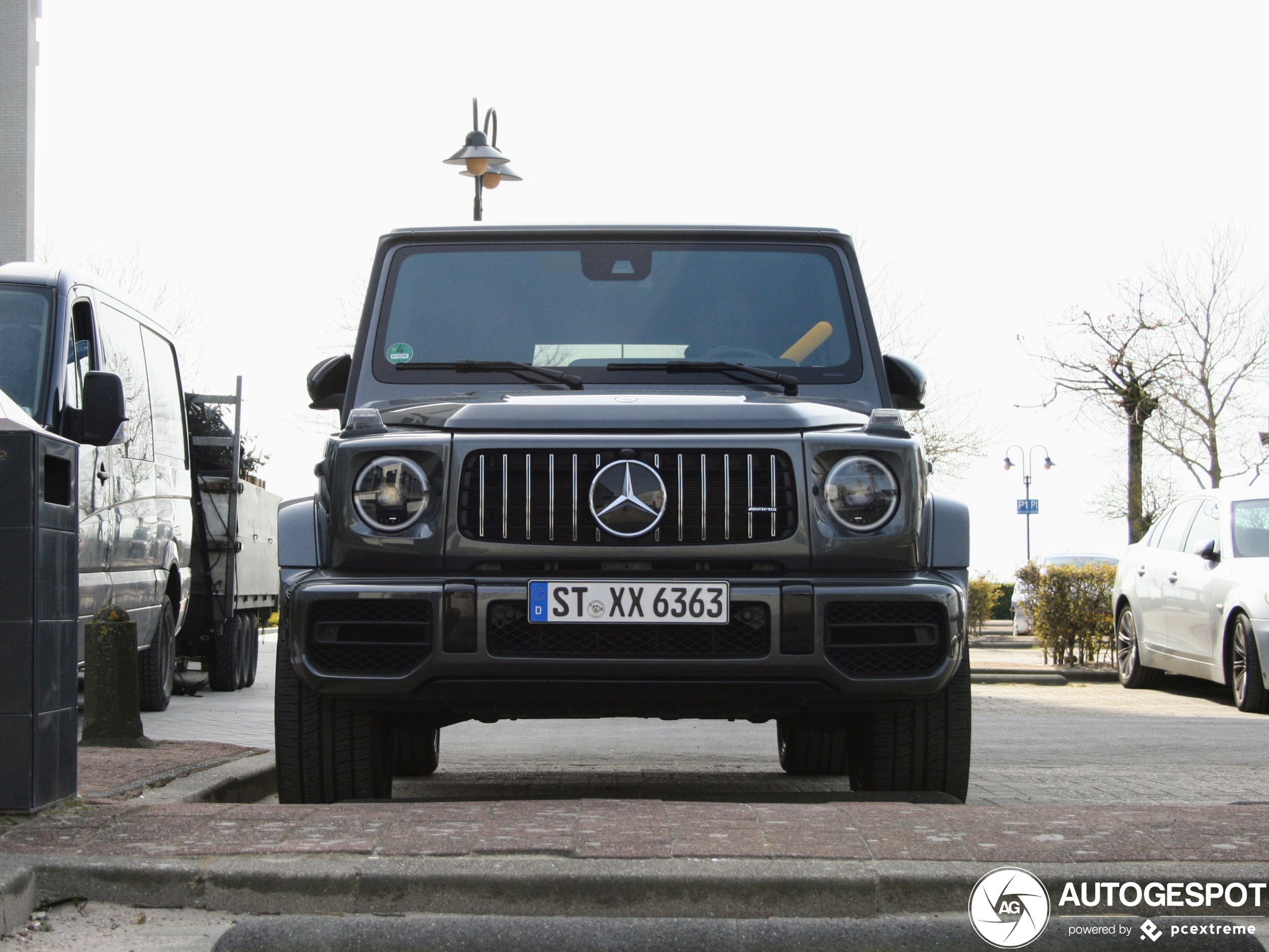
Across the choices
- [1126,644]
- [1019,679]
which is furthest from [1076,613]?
[1126,644]

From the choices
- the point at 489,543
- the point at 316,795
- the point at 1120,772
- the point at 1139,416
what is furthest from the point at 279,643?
the point at 1139,416

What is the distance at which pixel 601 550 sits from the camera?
4609mm

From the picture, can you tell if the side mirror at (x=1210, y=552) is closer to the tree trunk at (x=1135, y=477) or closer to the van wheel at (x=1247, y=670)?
the van wheel at (x=1247, y=670)

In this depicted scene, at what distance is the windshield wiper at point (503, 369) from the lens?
560 centimetres

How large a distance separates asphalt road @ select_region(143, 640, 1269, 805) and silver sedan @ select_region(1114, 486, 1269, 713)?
1.24ft

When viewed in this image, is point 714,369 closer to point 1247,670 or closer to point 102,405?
point 102,405

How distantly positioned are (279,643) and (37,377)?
4.90m

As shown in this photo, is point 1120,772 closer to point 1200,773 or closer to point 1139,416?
point 1200,773

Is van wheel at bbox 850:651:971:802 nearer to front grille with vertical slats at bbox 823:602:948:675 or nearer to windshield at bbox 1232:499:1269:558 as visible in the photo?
front grille with vertical slats at bbox 823:602:948:675

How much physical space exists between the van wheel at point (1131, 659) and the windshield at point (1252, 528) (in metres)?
2.35

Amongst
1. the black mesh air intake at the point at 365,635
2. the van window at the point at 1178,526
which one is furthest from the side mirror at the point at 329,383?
the van window at the point at 1178,526

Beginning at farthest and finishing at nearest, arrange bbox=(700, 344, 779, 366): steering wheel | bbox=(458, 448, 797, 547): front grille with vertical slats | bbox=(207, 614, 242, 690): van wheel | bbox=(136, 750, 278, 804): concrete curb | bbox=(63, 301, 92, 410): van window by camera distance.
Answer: bbox=(207, 614, 242, 690): van wheel → bbox=(63, 301, 92, 410): van window → bbox=(700, 344, 779, 366): steering wheel → bbox=(136, 750, 278, 804): concrete curb → bbox=(458, 448, 797, 547): front grille with vertical slats

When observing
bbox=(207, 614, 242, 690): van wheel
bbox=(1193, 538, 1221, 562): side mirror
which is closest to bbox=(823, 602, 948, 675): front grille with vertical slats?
bbox=(1193, 538, 1221, 562): side mirror

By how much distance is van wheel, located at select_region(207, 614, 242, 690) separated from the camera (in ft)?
48.2
